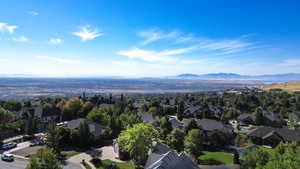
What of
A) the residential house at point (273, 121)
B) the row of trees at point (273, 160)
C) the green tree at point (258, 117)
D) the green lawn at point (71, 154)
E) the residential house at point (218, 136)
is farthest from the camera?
the green tree at point (258, 117)

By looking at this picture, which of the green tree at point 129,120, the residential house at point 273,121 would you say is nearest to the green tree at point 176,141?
the green tree at point 129,120

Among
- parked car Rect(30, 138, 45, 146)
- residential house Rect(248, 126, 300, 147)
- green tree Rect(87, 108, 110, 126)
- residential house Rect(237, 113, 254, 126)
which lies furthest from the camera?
residential house Rect(237, 113, 254, 126)

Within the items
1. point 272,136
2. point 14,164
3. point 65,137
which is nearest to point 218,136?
point 272,136

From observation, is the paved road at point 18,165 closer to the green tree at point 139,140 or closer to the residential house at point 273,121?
the green tree at point 139,140

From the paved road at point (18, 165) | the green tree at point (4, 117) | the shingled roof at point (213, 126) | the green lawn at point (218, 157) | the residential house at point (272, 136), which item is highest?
the green tree at point (4, 117)

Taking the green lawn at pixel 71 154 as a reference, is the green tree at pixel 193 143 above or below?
above

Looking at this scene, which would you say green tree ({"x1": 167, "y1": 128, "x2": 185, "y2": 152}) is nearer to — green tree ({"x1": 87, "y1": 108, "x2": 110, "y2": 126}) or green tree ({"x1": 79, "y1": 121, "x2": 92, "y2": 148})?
green tree ({"x1": 79, "y1": 121, "x2": 92, "y2": 148})

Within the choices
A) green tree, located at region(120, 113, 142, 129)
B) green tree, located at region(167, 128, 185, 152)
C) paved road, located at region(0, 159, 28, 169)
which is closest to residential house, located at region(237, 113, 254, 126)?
green tree, located at region(120, 113, 142, 129)
